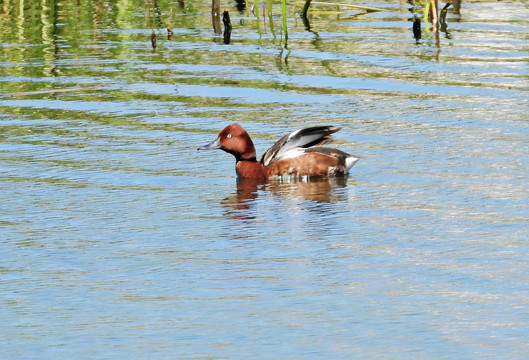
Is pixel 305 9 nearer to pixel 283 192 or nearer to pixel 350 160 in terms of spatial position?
pixel 350 160

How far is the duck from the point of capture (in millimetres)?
11250

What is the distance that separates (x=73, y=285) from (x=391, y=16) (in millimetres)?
13642

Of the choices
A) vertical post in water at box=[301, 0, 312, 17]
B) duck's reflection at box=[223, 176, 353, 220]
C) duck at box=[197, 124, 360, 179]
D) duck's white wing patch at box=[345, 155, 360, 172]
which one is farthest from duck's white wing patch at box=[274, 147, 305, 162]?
vertical post in water at box=[301, 0, 312, 17]

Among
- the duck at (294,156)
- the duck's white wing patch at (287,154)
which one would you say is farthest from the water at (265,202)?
the duck's white wing patch at (287,154)

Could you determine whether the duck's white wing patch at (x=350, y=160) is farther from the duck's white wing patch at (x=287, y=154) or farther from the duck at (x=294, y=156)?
the duck's white wing patch at (x=287, y=154)

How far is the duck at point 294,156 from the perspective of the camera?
11.2 meters

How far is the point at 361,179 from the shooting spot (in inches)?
432

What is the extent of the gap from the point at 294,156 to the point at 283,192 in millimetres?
640

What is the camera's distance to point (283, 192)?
35.4 feet

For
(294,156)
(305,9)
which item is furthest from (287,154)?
(305,9)

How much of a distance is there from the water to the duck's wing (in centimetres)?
35

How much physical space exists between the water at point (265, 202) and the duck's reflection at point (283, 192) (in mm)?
40

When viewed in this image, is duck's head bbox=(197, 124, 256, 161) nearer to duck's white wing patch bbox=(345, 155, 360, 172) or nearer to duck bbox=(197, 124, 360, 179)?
duck bbox=(197, 124, 360, 179)

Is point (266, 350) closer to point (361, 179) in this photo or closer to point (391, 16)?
point (361, 179)
